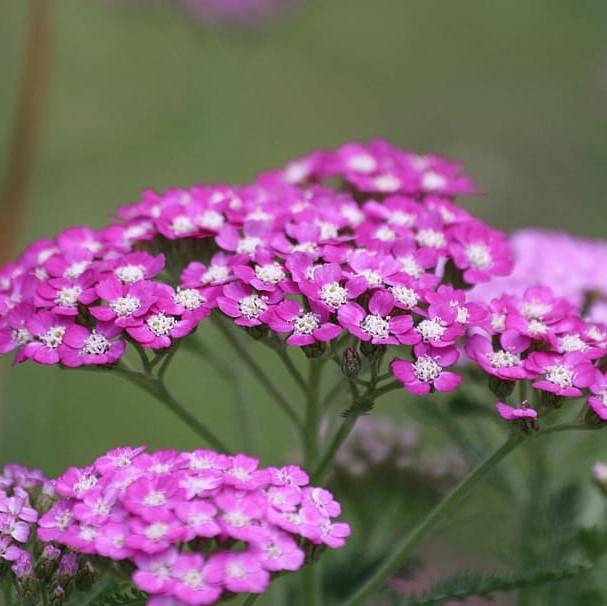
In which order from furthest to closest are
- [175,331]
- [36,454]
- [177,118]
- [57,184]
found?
[177,118] → [57,184] → [36,454] → [175,331]

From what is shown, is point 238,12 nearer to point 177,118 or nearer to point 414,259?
point 177,118

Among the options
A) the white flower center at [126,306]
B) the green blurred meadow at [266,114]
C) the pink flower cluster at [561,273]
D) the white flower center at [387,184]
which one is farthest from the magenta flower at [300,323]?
the green blurred meadow at [266,114]

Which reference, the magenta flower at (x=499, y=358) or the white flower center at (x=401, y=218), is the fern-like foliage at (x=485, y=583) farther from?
the white flower center at (x=401, y=218)

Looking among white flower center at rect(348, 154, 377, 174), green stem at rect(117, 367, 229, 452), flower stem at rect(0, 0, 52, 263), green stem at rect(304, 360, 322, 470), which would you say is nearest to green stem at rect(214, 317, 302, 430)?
green stem at rect(304, 360, 322, 470)

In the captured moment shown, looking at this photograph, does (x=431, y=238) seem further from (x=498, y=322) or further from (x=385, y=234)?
(x=498, y=322)

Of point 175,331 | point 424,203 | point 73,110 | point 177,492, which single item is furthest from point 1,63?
point 177,492

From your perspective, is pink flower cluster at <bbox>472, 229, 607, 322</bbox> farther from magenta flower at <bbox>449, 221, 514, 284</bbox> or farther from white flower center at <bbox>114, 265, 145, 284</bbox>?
white flower center at <bbox>114, 265, 145, 284</bbox>

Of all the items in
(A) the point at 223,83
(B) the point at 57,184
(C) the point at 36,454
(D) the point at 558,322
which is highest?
(D) the point at 558,322
